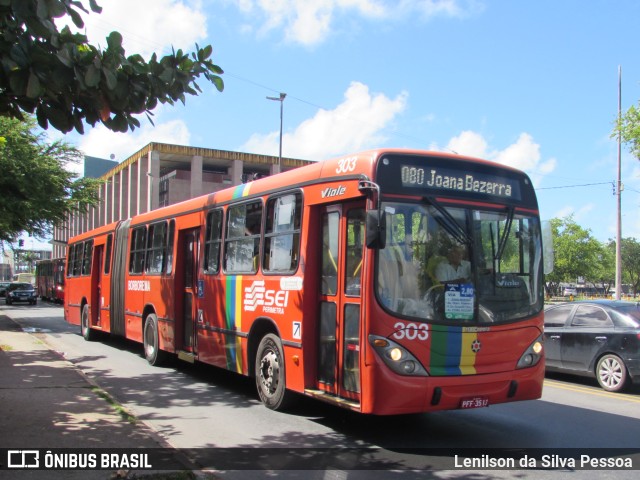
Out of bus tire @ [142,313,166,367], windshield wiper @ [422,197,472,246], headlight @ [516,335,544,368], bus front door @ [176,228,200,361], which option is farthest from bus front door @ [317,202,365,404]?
bus tire @ [142,313,166,367]

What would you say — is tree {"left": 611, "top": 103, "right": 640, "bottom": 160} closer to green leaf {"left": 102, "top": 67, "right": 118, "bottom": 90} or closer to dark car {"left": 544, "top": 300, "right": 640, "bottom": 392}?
dark car {"left": 544, "top": 300, "right": 640, "bottom": 392}

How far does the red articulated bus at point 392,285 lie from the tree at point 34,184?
37.3 feet

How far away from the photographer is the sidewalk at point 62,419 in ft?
19.0

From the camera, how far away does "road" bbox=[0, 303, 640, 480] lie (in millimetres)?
5801

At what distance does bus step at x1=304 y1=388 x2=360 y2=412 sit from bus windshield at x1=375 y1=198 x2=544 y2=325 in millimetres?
1093

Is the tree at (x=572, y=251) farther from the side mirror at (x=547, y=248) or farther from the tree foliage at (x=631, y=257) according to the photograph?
the side mirror at (x=547, y=248)

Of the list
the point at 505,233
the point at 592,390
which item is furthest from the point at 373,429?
the point at 592,390

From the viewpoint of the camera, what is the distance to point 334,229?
7008mm

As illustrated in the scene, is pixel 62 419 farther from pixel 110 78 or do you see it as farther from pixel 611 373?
pixel 611 373

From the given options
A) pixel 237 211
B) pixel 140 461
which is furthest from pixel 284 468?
pixel 237 211

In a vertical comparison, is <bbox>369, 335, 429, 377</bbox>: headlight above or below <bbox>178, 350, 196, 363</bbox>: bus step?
above

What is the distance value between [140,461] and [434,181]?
418cm

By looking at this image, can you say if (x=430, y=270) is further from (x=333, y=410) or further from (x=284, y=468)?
(x=333, y=410)

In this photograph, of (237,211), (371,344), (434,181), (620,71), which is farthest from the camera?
(620,71)
